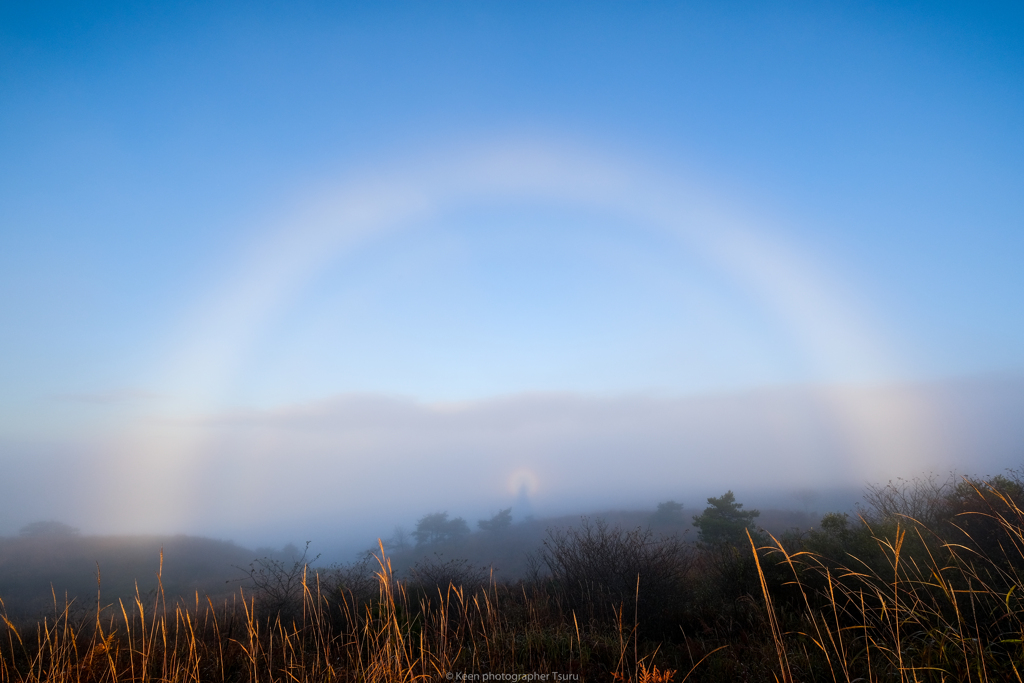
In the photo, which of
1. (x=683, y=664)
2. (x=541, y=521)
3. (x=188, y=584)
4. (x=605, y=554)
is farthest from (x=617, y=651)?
(x=541, y=521)

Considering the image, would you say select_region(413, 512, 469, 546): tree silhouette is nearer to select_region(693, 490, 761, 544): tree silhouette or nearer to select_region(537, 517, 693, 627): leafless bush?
select_region(693, 490, 761, 544): tree silhouette

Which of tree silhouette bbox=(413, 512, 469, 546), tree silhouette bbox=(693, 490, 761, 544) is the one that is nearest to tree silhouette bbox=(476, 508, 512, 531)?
tree silhouette bbox=(413, 512, 469, 546)

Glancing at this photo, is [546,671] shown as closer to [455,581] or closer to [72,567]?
[455,581]

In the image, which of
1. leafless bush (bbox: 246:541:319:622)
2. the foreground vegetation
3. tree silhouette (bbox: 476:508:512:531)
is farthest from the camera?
tree silhouette (bbox: 476:508:512:531)

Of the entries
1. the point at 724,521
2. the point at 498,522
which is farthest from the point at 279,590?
the point at 498,522

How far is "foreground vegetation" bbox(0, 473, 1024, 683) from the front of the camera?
8078 millimetres

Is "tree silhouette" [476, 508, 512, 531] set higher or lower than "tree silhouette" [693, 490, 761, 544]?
lower

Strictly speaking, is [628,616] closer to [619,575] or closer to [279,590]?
[619,575]

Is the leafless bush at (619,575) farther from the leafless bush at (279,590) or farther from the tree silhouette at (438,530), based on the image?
the tree silhouette at (438,530)

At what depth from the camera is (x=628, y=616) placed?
15.0 metres

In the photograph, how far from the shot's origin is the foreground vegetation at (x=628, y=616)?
26.5 feet

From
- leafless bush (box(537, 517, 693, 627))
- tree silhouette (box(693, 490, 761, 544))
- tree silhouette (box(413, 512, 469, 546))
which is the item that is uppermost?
leafless bush (box(537, 517, 693, 627))

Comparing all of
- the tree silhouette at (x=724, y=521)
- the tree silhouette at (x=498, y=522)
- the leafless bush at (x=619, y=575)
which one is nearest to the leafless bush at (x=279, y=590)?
the leafless bush at (x=619, y=575)

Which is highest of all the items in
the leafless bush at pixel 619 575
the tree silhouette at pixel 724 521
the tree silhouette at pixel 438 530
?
the leafless bush at pixel 619 575
